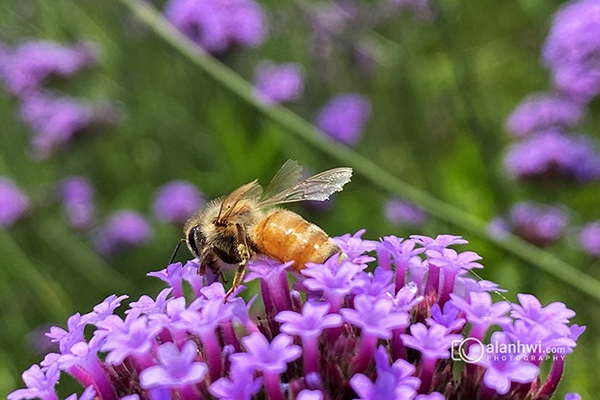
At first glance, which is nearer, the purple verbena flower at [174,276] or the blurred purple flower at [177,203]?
the purple verbena flower at [174,276]

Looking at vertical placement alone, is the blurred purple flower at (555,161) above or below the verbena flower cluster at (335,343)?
above

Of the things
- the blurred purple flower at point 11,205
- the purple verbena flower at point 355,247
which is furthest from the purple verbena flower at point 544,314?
the blurred purple flower at point 11,205

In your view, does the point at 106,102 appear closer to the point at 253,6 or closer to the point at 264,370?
the point at 253,6

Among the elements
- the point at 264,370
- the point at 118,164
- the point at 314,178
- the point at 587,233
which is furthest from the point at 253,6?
the point at 264,370

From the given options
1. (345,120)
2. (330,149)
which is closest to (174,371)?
(330,149)

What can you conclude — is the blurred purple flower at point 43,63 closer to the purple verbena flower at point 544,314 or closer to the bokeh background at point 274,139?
the bokeh background at point 274,139

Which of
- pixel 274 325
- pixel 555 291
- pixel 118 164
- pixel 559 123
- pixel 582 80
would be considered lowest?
pixel 118 164
